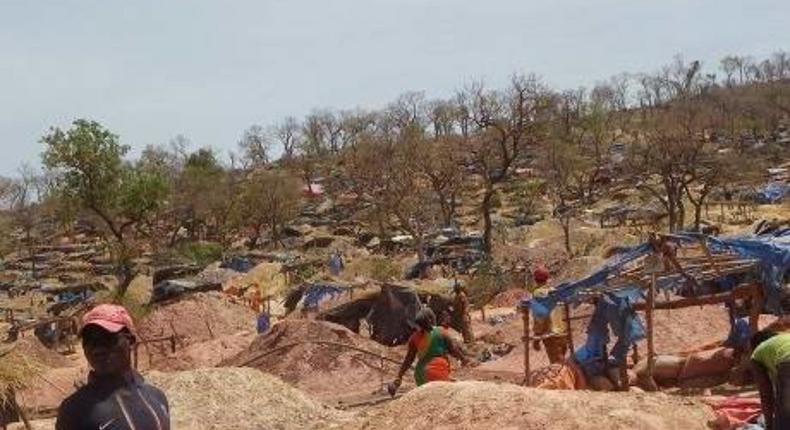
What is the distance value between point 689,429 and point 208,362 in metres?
12.4

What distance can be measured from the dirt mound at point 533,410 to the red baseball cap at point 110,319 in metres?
4.72

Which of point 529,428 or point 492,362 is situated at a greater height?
point 529,428

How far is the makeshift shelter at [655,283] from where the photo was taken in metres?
12.2

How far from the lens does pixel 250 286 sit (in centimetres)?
3381

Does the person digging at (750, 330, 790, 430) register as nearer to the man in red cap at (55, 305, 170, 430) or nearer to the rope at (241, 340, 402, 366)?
the man in red cap at (55, 305, 170, 430)

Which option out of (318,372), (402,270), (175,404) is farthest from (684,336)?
(402,270)

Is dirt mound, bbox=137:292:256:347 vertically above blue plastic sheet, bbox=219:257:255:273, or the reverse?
dirt mound, bbox=137:292:256:347

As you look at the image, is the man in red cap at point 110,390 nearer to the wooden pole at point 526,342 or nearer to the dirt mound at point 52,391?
the wooden pole at point 526,342

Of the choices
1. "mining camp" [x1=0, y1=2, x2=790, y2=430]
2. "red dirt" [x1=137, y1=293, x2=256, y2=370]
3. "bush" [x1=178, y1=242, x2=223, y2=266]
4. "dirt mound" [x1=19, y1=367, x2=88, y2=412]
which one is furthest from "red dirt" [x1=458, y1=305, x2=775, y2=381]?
"bush" [x1=178, y1=242, x2=223, y2=266]

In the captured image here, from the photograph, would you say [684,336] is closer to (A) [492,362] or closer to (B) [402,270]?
(A) [492,362]

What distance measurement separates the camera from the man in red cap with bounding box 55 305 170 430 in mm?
3186

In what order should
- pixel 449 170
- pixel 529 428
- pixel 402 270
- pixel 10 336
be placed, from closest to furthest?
pixel 529 428, pixel 10 336, pixel 402 270, pixel 449 170

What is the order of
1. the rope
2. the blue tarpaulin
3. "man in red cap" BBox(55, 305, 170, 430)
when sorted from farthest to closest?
the blue tarpaulin → the rope → "man in red cap" BBox(55, 305, 170, 430)

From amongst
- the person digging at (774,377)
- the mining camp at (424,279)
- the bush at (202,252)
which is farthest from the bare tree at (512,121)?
the person digging at (774,377)
